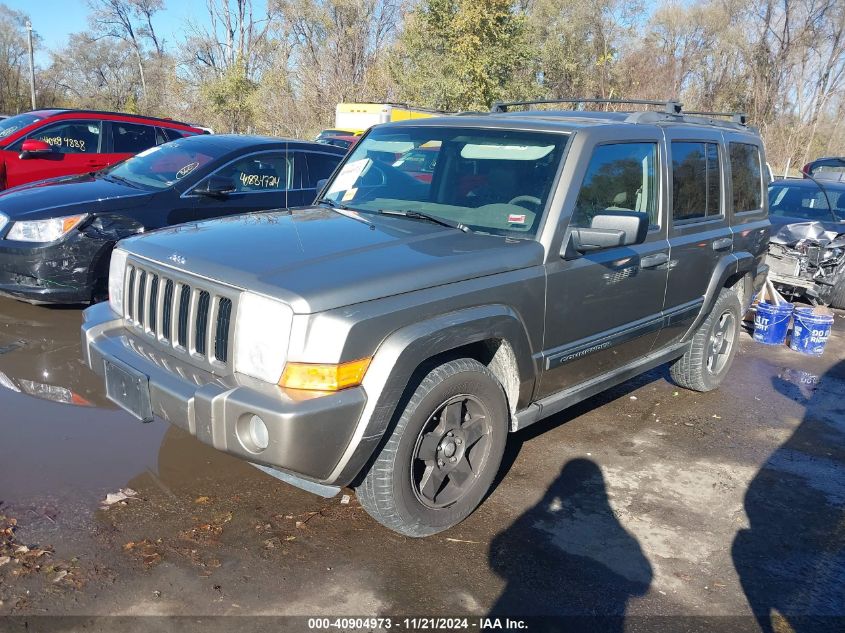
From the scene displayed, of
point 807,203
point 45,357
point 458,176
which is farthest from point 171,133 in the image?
point 807,203

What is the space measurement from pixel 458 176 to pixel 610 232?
99 centimetres

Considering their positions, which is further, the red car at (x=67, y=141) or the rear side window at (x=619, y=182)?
the red car at (x=67, y=141)

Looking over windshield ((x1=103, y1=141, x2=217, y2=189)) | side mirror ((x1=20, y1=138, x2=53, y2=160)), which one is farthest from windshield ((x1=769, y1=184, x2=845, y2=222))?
side mirror ((x1=20, y1=138, x2=53, y2=160))

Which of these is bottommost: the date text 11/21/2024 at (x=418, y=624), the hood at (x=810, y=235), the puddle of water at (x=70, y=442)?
the date text 11/21/2024 at (x=418, y=624)

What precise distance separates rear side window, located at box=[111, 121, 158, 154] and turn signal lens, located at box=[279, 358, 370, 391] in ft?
27.3

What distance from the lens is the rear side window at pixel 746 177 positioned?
5.28m

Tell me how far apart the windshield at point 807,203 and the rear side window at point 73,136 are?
9192 mm

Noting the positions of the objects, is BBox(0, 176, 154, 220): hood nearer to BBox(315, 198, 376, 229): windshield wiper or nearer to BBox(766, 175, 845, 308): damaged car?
BBox(315, 198, 376, 229): windshield wiper

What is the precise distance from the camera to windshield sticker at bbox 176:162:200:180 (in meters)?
6.46

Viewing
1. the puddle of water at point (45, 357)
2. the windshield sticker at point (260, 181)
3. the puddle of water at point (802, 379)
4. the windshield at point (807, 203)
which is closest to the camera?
the puddle of water at point (45, 357)

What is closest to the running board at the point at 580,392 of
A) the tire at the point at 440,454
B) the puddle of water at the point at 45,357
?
the tire at the point at 440,454

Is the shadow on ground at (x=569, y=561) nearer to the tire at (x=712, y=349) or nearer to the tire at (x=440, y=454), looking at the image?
the tire at (x=440, y=454)

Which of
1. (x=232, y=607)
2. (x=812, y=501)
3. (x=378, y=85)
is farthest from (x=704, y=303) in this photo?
(x=378, y=85)

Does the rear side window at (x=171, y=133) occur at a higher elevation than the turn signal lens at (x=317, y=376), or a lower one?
higher
